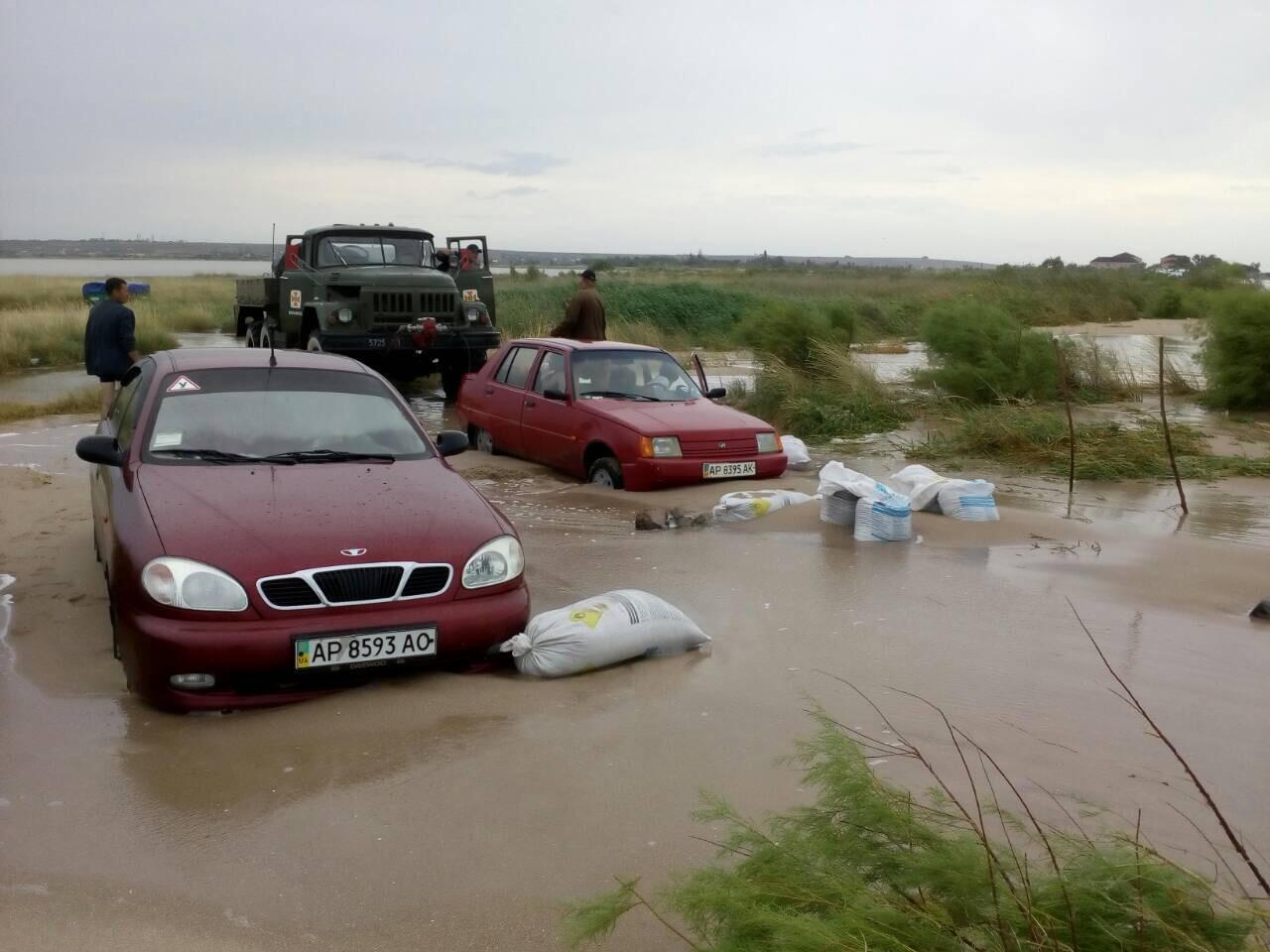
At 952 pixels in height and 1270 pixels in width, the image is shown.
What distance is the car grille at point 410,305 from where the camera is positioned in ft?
51.1

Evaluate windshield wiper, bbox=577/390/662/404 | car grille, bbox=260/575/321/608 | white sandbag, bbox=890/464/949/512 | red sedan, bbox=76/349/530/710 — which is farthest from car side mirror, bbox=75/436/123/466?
white sandbag, bbox=890/464/949/512

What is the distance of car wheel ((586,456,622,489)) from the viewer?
9.81 meters

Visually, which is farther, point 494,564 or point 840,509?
point 840,509

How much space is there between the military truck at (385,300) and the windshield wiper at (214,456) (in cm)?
974

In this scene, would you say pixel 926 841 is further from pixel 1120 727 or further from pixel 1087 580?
pixel 1087 580

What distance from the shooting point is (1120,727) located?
4.53m

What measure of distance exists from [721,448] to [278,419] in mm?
4663

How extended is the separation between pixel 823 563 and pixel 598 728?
3.19 meters

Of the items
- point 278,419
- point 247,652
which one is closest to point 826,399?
point 278,419

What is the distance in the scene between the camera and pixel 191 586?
4.59 m

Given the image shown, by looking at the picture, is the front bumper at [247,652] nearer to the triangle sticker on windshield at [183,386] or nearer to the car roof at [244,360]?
the triangle sticker on windshield at [183,386]

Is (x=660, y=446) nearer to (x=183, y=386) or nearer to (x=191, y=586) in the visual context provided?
(x=183, y=386)

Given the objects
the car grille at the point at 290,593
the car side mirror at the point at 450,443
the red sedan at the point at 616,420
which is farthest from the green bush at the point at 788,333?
the car grille at the point at 290,593

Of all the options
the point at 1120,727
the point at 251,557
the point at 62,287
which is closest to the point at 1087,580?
the point at 1120,727
